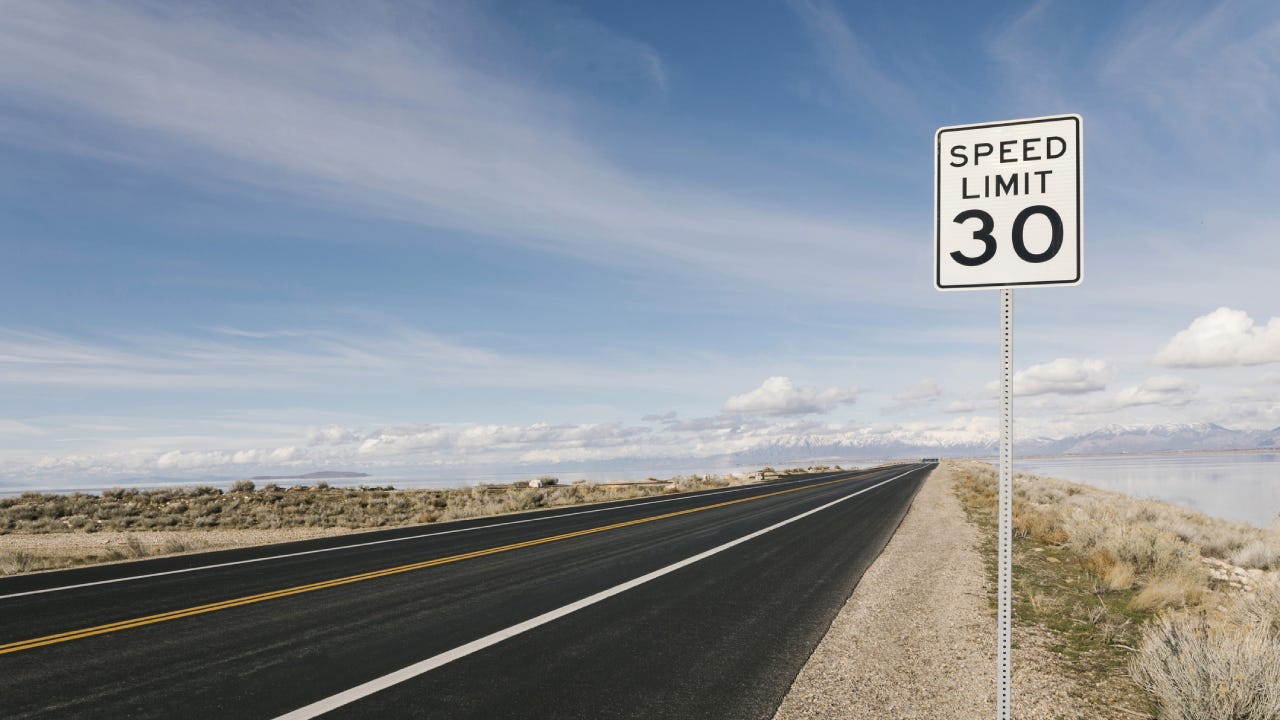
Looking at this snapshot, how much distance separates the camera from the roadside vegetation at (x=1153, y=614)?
4973mm

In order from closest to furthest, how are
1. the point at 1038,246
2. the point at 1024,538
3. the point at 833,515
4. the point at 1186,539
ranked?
the point at 1038,246 → the point at 1024,538 → the point at 1186,539 → the point at 833,515

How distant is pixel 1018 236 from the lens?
11.7ft

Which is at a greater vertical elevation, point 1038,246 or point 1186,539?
point 1038,246

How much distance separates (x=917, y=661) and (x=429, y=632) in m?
4.79

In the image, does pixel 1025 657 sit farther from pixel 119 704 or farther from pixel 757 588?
pixel 119 704

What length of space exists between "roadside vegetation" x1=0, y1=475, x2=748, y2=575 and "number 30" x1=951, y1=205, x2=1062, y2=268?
1639cm

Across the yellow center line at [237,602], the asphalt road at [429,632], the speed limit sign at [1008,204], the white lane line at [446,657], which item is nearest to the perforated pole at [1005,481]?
the speed limit sign at [1008,204]

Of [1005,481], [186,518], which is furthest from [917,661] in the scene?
[186,518]

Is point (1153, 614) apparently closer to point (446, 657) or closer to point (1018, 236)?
point (1018, 236)

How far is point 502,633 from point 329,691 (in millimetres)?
1964

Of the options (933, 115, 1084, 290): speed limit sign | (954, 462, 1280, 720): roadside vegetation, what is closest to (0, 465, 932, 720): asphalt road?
(954, 462, 1280, 720): roadside vegetation

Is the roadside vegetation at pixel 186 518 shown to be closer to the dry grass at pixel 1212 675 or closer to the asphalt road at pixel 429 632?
the asphalt road at pixel 429 632

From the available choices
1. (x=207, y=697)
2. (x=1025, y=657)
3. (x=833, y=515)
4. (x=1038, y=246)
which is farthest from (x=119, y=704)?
(x=833, y=515)

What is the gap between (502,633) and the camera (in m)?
6.84
